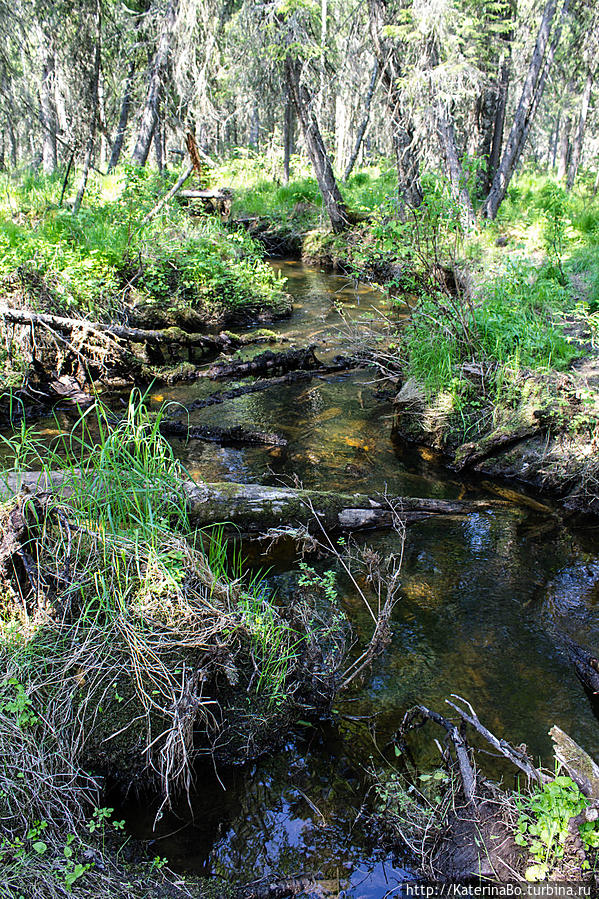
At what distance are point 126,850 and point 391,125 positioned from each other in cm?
1249

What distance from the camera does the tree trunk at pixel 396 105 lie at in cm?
1111

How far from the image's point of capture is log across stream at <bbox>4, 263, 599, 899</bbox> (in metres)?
2.65

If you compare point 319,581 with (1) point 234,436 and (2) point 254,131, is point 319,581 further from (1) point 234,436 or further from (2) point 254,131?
(2) point 254,131

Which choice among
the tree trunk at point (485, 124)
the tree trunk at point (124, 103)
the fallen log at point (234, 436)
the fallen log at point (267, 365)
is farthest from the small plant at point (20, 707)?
the tree trunk at point (124, 103)

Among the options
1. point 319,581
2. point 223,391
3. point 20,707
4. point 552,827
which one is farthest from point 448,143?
point 20,707

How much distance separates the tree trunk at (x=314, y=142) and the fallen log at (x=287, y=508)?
429 inches

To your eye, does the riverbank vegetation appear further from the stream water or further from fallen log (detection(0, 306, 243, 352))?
the stream water

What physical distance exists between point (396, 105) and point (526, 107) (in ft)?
9.54

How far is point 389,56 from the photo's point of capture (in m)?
11.4

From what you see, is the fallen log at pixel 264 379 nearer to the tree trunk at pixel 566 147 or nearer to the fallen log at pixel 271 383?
the fallen log at pixel 271 383

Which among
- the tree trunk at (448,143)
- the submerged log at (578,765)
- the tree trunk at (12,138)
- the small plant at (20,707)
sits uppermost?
the tree trunk at (12,138)

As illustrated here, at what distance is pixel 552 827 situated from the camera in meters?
2.11

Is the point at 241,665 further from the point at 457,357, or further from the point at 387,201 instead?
the point at 387,201

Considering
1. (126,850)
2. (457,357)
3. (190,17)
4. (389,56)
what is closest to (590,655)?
(126,850)
